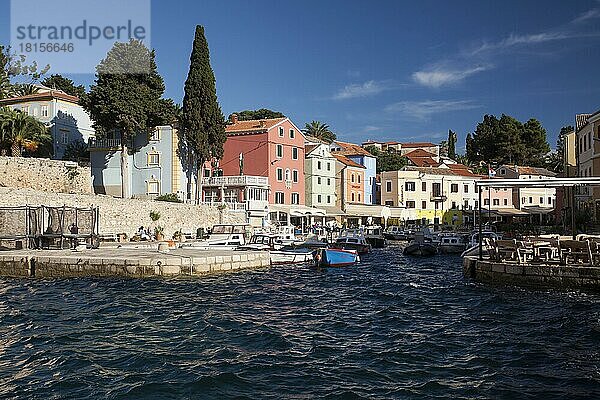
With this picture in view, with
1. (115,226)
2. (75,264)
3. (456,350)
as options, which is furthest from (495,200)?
(456,350)

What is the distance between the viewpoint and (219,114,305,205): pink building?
58.8 metres

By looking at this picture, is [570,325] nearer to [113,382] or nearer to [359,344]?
[359,344]

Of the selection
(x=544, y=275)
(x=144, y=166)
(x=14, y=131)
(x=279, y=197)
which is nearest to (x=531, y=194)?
(x=279, y=197)

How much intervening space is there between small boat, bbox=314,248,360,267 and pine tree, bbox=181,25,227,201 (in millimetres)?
22339

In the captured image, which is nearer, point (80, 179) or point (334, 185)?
point (80, 179)

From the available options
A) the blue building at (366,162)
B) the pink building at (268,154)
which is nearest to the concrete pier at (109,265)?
the pink building at (268,154)

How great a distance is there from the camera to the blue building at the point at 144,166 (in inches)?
2082

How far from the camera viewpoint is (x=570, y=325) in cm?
1548

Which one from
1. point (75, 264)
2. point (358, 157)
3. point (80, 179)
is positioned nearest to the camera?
point (75, 264)

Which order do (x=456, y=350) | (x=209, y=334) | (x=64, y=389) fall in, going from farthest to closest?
(x=209, y=334) → (x=456, y=350) → (x=64, y=389)

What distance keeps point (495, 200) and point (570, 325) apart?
203ft

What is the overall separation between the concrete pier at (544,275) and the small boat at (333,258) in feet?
31.2

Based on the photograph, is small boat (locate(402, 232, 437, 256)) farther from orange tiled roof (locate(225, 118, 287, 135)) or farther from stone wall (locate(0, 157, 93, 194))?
stone wall (locate(0, 157, 93, 194))

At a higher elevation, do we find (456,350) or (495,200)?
(495,200)
